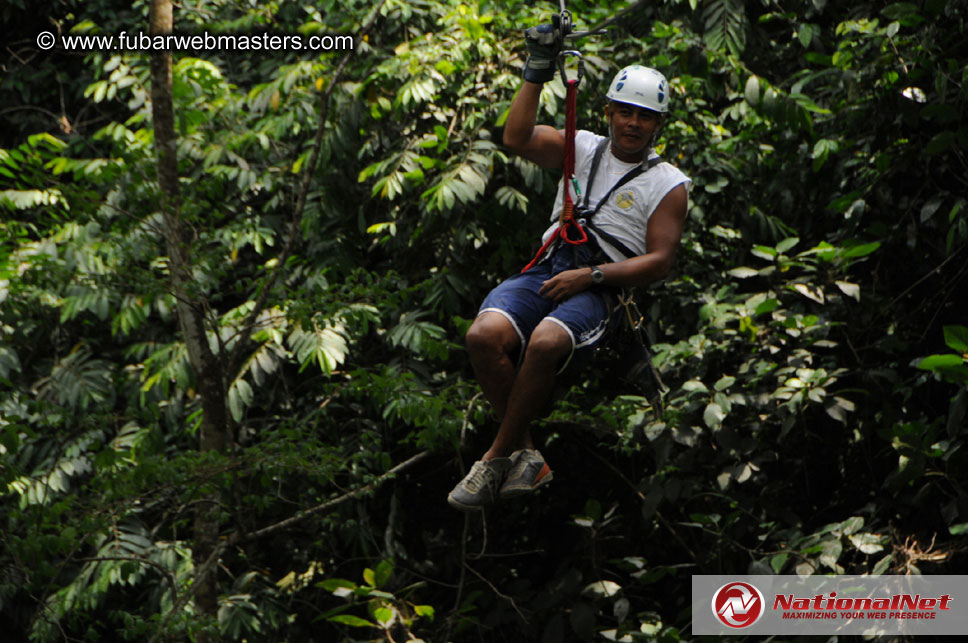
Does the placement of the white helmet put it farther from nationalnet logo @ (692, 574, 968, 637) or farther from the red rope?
nationalnet logo @ (692, 574, 968, 637)

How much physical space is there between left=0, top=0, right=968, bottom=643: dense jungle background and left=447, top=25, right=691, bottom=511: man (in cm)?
102

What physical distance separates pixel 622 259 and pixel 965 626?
234cm

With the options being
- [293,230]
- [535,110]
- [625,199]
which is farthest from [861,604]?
[293,230]

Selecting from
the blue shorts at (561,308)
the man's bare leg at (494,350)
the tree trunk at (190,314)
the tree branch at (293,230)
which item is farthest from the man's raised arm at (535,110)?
the tree trunk at (190,314)

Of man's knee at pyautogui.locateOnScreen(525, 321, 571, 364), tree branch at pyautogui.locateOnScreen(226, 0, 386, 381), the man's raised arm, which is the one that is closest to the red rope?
the man's raised arm

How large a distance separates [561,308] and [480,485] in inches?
24.9

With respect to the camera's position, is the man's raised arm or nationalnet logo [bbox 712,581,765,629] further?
nationalnet logo [bbox 712,581,765,629]

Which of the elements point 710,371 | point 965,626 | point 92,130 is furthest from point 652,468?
point 92,130

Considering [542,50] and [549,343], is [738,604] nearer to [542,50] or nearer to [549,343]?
[549,343]

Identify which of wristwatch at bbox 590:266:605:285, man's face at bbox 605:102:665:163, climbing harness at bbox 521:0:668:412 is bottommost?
wristwatch at bbox 590:266:605:285

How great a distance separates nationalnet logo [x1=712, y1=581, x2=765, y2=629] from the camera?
5.23m

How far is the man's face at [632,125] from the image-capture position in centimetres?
392

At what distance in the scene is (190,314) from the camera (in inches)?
216

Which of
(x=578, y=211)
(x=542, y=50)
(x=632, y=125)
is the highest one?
(x=542, y=50)
